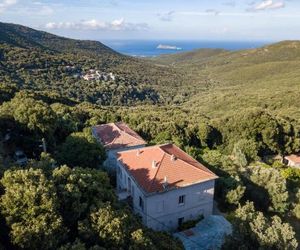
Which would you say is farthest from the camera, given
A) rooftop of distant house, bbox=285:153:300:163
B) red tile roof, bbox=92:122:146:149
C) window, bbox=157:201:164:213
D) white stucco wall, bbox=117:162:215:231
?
rooftop of distant house, bbox=285:153:300:163

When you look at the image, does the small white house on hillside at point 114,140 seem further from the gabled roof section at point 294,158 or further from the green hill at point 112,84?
the green hill at point 112,84

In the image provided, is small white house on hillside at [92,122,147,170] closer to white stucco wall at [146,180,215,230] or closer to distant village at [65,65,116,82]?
white stucco wall at [146,180,215,230]

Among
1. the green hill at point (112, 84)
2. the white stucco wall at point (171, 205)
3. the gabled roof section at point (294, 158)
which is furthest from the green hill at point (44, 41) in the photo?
the white stucco wall at point (171, 205)

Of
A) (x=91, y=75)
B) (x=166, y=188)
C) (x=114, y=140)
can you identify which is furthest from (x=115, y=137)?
(x=91, y=75)

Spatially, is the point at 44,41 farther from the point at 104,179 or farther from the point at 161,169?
the point at 104,179

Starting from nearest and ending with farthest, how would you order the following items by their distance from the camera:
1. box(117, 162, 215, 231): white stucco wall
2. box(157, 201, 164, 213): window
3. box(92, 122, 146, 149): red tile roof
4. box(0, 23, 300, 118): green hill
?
1. box(117, 162, 215, 231): white stucco wall
2. box(157, 201, 164, 213): window
3. box(92, 122, 146, 149): red tile roof
4. box(0, 23, 300, 118): green hill

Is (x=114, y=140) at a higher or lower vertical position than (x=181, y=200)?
higher

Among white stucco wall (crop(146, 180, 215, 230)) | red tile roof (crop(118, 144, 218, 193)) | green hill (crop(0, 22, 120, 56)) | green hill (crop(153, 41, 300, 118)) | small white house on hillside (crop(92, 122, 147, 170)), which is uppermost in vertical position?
green hill (crop(0, 22, 120, 56))


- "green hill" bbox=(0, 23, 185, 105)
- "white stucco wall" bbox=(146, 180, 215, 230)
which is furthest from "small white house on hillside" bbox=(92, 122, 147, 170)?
"green hill" bbox=(0, 23, 185, 105)
